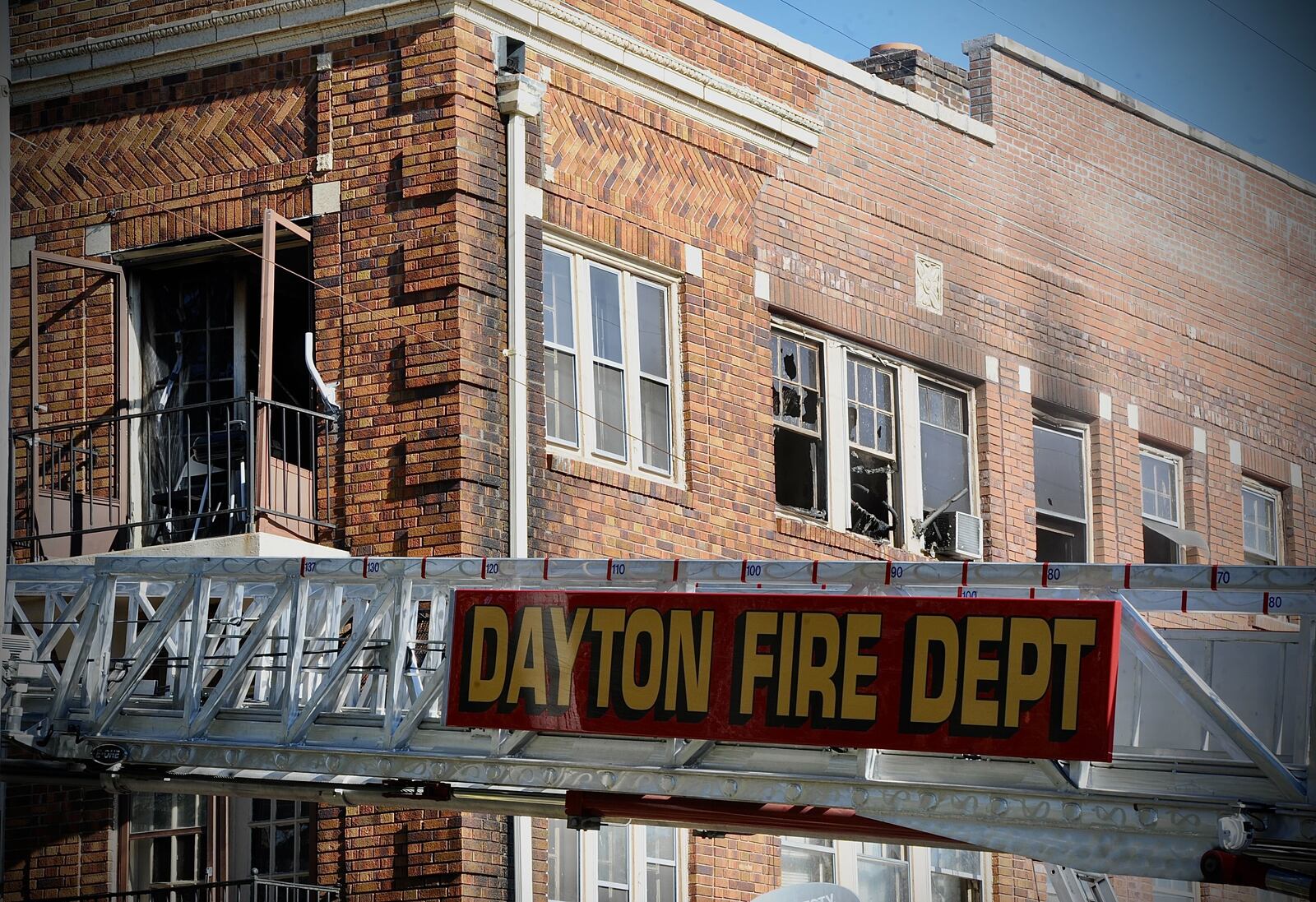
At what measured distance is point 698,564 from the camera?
38.6ft

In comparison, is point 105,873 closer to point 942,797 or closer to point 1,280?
point 1,280

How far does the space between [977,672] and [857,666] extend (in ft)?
2.19

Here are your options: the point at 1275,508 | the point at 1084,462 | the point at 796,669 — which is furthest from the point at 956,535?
the point at 796,669

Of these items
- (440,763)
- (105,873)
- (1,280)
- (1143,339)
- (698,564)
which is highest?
(1143,339)

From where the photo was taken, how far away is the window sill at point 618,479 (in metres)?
16.7

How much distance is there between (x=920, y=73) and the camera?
73.9 feet

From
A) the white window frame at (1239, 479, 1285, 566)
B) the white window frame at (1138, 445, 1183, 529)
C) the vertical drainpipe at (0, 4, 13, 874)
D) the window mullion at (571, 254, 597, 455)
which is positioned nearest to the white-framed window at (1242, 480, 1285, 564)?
the white window frame at (1239, 479, 1285, 566)

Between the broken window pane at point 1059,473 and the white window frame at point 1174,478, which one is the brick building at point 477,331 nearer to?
the broken window pane at point 1059,473

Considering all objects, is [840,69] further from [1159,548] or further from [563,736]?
[563,736]

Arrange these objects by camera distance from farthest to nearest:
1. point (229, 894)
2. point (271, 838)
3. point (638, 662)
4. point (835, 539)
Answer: point (835, 539), point (271, 838), point (229, 894), point (638, 662)

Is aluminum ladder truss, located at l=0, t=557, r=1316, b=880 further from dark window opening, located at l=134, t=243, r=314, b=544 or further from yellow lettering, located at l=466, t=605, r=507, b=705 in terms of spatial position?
dark window opening, located at l=134, t=243, r=314, b=544

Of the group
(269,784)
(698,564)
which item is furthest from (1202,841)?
(269,784)

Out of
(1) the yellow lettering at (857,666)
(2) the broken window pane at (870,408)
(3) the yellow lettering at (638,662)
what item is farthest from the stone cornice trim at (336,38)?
(1) the yellow lettering at (857,666)

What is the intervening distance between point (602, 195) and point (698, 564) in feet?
21.5
